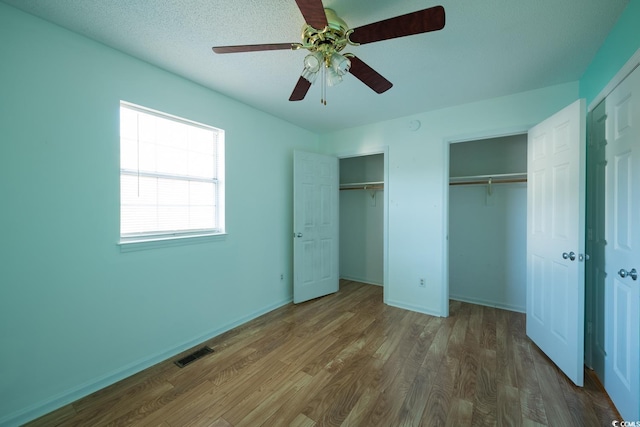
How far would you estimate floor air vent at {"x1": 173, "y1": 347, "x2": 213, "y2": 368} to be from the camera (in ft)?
7.06

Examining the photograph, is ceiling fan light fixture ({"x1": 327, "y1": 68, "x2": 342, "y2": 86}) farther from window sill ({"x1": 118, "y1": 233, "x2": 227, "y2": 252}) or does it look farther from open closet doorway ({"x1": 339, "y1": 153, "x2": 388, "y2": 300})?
open closet doorway ({"x1": 339, "y1": 153, "x2": 388, "y2": 300})

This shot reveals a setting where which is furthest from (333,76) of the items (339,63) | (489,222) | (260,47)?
(489,222)

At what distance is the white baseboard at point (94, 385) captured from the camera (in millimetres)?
1529

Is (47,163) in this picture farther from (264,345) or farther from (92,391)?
(264,345)

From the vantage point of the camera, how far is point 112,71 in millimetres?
1910

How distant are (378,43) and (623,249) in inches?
82.3

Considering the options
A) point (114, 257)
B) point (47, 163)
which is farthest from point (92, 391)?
point (47, 163)

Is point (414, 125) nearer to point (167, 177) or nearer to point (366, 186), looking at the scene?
point (366, 186)

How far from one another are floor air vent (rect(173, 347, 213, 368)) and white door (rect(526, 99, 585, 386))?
9.84ft

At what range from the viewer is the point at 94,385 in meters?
1.81

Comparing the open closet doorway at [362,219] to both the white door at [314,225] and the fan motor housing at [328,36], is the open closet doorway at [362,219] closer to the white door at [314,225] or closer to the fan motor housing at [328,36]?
the white door at [314,225]

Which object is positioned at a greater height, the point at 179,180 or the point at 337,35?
the point at 337,35

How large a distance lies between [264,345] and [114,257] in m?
1.50

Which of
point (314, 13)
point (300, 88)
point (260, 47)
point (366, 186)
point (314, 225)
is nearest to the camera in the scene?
point (314, 13)
